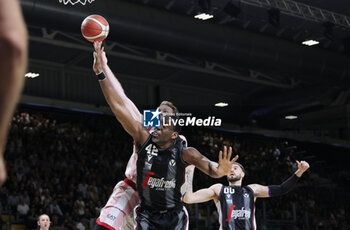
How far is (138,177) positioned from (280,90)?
19.6m

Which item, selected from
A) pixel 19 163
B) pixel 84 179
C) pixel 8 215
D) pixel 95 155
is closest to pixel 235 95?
pixel 95 155

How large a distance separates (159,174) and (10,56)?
4312 mm

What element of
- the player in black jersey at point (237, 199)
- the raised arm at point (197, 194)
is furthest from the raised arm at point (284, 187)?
the raised arm at point (197, 194)

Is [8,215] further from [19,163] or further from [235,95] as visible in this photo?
[235,95]

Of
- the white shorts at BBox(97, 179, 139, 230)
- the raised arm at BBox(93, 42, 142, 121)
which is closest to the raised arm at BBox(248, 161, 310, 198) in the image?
the white shorts at BBox(97, 179, 139, 230)

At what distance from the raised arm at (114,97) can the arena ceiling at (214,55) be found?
327 inches

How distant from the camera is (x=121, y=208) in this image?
5.76 m

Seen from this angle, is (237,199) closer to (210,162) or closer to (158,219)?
(158,219)

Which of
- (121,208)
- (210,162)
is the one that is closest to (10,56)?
(210,162)

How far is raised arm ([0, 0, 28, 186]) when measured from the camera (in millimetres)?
1091

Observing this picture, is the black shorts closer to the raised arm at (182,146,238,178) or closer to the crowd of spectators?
the raised arm at (182,146,238,178)

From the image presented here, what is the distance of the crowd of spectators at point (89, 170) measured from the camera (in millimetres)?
16094

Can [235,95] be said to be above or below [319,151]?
above

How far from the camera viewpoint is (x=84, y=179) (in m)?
18.7
